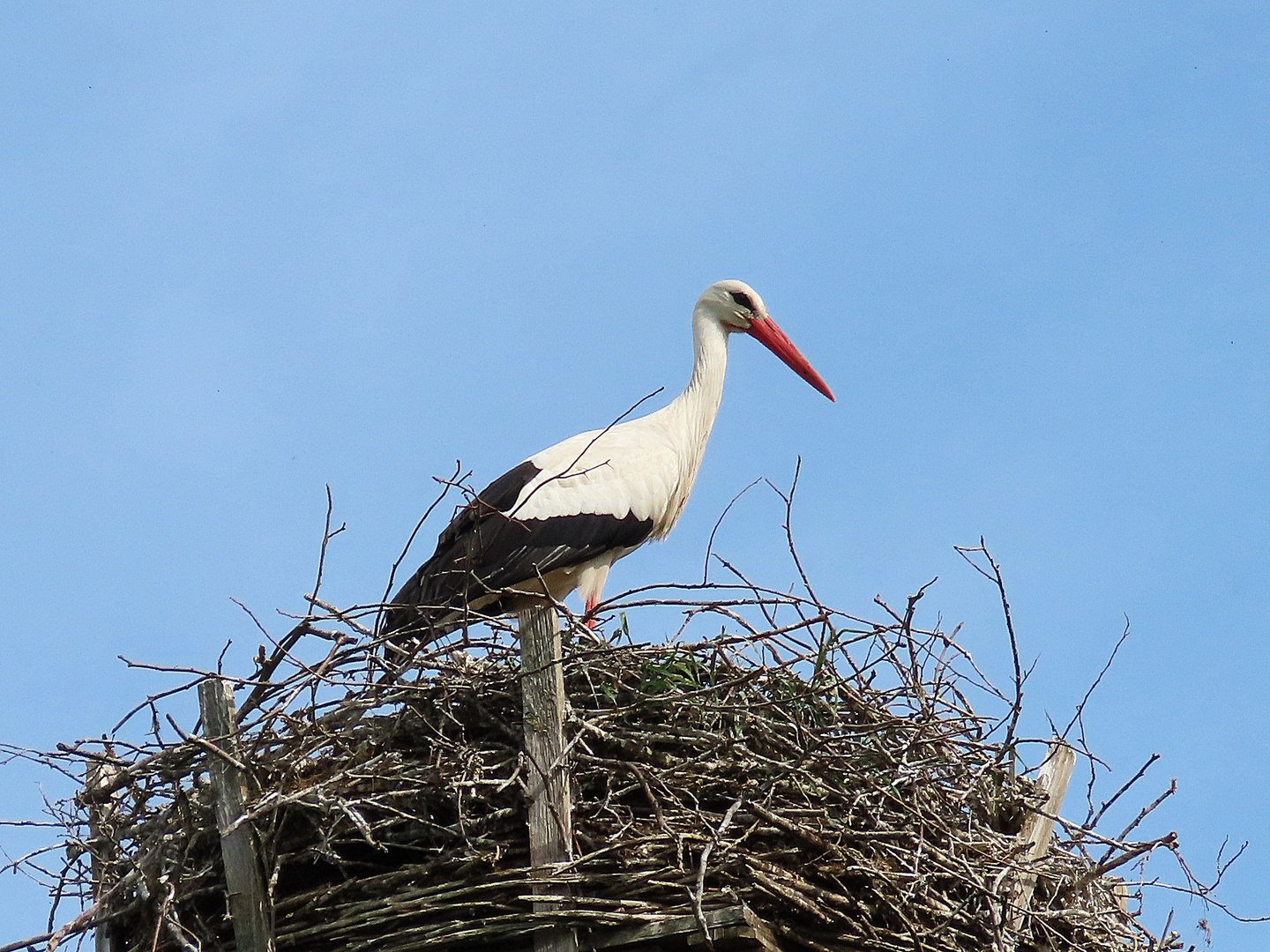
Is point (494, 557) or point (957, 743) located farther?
point (494, 557)

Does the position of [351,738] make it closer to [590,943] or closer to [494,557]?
[590,943]

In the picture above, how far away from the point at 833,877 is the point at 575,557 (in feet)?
7.16

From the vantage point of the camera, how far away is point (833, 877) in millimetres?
4289

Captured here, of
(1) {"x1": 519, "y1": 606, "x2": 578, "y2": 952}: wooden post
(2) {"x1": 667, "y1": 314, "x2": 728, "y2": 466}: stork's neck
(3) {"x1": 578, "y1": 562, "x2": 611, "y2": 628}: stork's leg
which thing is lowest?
(1) {"x1": 519, "y1": 606, "x2": 578, "y2": 952}: wooden post

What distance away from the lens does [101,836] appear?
175 inches

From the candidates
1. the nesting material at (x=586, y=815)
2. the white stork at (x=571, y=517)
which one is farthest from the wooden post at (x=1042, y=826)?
the white stork at (x=571, y=517)

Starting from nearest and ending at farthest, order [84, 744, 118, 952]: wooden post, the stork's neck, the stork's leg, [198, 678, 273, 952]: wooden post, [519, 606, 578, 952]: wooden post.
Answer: [519, 606, 578, 952]: wooden post
[198, 678, 273, 952]: wooden post
[84, 744, 118, 952]: wooden post
the stork's leg
the stork's neck

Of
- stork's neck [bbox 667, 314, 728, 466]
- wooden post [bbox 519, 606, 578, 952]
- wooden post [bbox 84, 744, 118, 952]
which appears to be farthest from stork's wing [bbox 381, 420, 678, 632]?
wooden post [bbox 519, 606, 578, 952]

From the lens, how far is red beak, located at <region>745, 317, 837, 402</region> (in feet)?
24.1

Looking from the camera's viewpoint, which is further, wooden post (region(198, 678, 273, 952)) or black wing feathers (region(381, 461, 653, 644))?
black wing feathers (region(381, 461, 653, 644))

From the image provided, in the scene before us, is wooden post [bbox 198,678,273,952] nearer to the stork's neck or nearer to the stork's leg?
the stork's leg

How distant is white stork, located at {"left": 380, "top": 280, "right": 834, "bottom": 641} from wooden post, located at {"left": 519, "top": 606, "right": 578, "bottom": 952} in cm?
135

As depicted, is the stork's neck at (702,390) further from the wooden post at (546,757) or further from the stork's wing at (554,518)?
the wooden post at (546,757)

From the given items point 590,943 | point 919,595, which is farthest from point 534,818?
point 919,595
